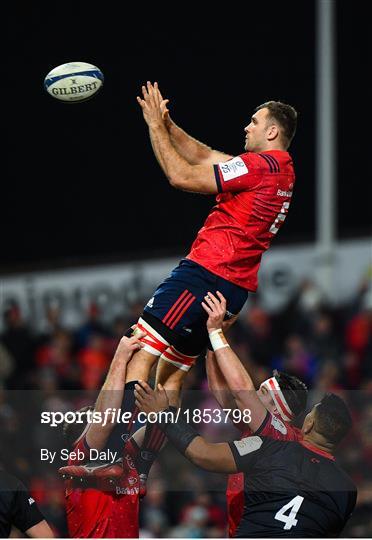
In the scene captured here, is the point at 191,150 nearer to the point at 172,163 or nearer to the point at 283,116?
the point at 172,163

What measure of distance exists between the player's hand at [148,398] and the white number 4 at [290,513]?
0.96m

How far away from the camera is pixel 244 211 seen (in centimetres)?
789

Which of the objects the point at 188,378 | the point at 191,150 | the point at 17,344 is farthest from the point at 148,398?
the point at 17,344

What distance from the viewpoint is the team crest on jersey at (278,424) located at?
766 cm

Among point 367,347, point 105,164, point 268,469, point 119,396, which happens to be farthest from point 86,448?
point 105,164

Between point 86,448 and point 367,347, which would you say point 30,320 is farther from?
point 86,448

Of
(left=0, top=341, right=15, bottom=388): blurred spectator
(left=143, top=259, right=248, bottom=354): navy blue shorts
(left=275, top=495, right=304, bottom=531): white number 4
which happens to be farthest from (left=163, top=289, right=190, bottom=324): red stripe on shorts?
(left=0, top=341, right=15, bottom=388): blurred spectator

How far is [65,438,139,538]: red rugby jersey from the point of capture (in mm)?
7875

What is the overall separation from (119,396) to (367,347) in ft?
23.5

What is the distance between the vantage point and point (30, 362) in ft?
51.0

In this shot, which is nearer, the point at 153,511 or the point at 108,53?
the point at 153,511

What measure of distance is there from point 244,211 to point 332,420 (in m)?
1.38

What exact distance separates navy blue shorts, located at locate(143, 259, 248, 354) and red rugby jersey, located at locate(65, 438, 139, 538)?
87 centimetres

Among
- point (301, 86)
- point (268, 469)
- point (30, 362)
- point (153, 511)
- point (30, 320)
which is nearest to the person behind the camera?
point (268, 469)
